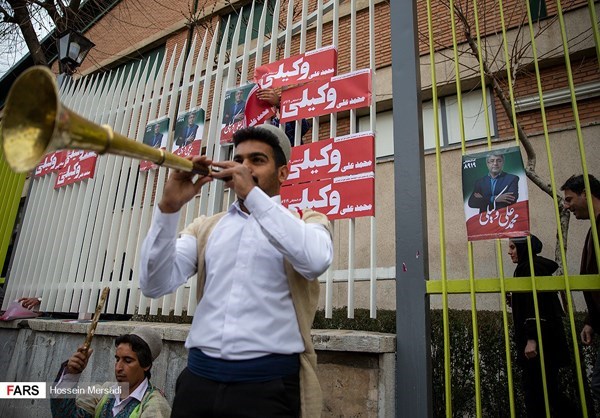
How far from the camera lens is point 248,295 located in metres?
1.48

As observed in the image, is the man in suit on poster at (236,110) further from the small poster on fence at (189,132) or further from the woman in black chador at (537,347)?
the woman in black chador at (537,347)

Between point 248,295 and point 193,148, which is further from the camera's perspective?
point 193,148

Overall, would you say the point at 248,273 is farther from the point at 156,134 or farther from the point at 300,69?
the point at 156,134

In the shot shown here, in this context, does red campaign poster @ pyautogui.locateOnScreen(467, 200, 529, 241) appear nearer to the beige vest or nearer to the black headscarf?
the beige vest

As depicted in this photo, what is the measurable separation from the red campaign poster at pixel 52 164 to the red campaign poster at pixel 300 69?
A: 9.21ft

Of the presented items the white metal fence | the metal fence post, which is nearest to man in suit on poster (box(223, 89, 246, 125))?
the white metal fence

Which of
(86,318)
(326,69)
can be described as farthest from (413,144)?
(86,318)

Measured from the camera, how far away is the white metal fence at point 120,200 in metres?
3.45

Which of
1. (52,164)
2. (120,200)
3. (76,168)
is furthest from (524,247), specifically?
(52,164)

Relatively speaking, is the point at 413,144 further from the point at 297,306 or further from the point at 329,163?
the point at 297,306

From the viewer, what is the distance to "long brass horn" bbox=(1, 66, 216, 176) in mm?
1129

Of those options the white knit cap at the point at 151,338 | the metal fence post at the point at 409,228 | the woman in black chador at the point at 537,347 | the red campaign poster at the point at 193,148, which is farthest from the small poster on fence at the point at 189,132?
the woman in black chador at the point at 537,347

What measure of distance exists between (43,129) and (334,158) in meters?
1.83

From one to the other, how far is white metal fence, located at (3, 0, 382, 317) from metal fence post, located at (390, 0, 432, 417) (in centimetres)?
47
